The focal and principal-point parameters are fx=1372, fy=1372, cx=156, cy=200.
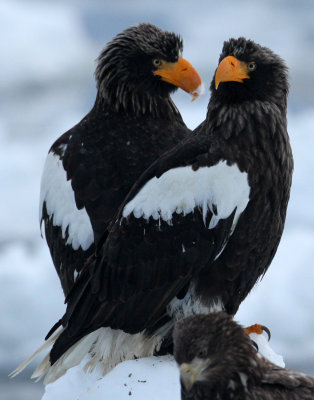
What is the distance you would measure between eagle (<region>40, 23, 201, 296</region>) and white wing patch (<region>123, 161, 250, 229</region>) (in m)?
0.38

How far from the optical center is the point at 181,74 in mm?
9477

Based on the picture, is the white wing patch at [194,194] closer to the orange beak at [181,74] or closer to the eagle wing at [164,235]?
the eagle wing at [164,235]

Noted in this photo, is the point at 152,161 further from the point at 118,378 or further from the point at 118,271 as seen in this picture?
the point at 118,378

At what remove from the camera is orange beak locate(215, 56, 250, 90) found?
345 inches

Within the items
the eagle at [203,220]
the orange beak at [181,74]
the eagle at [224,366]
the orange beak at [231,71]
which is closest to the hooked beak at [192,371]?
the eagle at [224,366]

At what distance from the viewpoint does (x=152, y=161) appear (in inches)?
369

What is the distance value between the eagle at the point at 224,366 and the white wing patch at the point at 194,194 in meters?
1.39

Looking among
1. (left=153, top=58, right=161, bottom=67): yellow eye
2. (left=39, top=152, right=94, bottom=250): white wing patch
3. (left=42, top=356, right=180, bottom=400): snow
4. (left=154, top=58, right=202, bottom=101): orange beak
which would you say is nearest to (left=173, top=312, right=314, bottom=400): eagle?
(left=42, top=356, right=180, bottom=400): snow

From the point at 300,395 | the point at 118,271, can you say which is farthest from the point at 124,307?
the point at 300,395

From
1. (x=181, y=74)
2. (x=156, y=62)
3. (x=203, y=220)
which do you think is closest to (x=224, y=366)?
(x=203, y=220)

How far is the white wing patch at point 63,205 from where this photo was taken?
918 centimetres

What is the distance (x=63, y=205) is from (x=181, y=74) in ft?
3.99

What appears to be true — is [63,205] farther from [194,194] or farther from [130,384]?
[130,384]

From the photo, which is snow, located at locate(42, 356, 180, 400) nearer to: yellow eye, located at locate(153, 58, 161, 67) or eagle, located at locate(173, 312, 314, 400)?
eagle, located at locate(173, 312, 314, 400)
